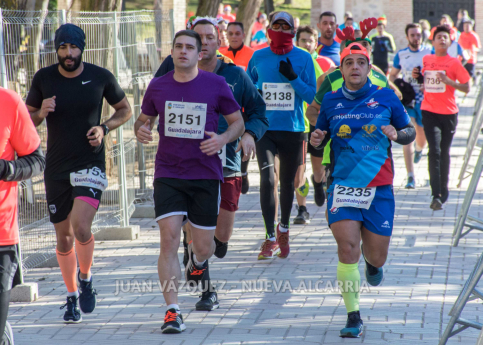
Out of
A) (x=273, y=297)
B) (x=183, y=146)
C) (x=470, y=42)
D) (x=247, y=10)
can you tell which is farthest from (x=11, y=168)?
(x=470, y=42)

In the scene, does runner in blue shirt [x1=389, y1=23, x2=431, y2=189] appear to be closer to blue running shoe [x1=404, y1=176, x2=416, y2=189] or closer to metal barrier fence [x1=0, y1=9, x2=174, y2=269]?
blue running shoe [x1=404, y1=176, x2=416, y2=189]

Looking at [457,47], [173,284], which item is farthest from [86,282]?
[457,47]

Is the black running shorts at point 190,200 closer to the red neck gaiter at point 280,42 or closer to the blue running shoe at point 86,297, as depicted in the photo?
the blue running shoe at point 86,297

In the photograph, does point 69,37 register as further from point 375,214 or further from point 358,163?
point 375,214

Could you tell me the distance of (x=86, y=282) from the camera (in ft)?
18.1

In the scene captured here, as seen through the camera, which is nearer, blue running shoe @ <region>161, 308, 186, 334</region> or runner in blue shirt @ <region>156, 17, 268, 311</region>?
blue running shoe @ <region>161, 308, 186, 334</region>

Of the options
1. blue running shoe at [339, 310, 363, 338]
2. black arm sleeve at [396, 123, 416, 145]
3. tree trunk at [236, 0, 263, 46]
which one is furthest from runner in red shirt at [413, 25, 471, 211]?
tree trunk at [236, 0, 263, 46]

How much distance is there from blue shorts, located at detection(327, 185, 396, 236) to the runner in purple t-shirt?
860mm

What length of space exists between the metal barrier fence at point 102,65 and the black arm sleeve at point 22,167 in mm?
2067

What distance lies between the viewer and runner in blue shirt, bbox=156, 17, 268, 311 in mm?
5652

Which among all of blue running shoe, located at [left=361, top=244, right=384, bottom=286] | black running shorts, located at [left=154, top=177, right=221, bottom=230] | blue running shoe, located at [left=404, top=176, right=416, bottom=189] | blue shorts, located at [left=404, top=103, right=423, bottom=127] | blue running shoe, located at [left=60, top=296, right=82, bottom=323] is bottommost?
blue running shoe, located at [left=404, top=176, right=416, bottom=189]

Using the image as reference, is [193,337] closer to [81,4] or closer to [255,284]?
[255,284]

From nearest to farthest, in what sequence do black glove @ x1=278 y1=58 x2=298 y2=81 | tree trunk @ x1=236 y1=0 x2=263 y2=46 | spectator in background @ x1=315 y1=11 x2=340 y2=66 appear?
1. black glove @ x1=278 y1=58 x2=298 y2=81
2. spectator in background @ x1=315 y1=11 x2=340 y2=66
3. tree trunk @ x1=236 y1=0 x2=263 y2=46

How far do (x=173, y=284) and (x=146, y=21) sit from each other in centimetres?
475
